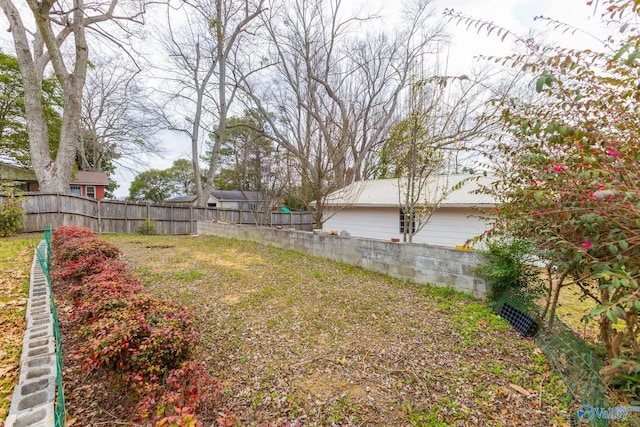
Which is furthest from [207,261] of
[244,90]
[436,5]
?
[436,5]

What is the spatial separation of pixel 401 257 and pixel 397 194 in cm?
541

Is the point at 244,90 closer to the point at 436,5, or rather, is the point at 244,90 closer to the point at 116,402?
the point at 436,5

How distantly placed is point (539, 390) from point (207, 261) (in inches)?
252

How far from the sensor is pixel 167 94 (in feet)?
48.6

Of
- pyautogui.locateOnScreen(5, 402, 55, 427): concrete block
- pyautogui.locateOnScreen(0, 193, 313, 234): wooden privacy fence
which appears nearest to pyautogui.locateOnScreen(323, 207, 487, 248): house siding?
pyautogui.locateOnScreen(0, 193, 313, 234): wooden privacy fence

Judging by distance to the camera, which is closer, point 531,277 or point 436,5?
point 531,277

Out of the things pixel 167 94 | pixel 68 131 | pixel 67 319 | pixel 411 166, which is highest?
pixel 167 94

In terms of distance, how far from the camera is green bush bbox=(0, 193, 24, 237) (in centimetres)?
789

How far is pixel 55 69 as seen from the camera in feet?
30.0

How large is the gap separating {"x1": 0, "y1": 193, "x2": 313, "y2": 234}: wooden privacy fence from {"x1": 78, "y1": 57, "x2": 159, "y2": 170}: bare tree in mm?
5883

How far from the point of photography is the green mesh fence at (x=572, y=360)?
1880mm

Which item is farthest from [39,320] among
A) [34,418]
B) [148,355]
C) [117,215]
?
[117,215]

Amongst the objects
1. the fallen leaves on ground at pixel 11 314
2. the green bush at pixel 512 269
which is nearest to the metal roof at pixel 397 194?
the green bush at pixel 512 269

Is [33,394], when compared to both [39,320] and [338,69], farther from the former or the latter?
[338,69]
